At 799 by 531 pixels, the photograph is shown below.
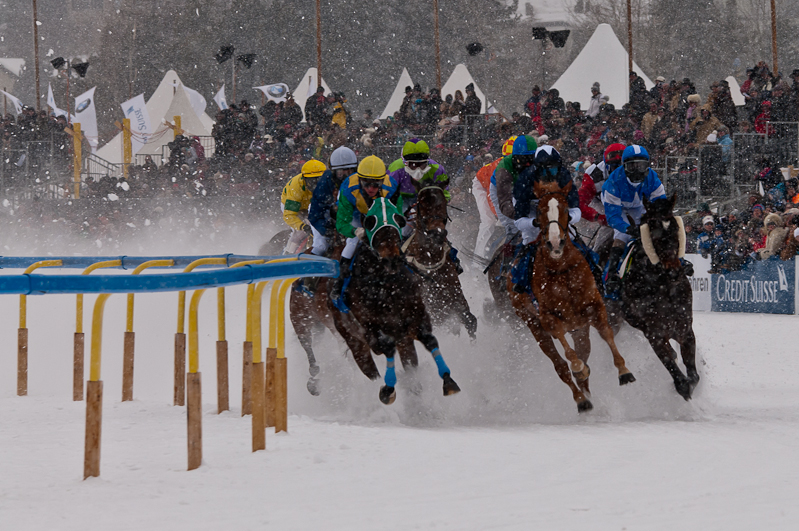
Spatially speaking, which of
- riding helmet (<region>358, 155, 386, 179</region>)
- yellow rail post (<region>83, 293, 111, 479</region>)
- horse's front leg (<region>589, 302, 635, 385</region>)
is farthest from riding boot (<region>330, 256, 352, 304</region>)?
yellow rail post (<region>83, 293, 111, 479</region>)

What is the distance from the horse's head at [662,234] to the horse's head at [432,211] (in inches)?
69.2

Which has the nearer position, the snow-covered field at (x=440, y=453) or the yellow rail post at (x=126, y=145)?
the snow-covered field at (x=440, y=453)

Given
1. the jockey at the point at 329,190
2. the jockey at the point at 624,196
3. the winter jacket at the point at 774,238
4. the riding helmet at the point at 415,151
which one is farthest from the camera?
the winter jacket at the point at 774,238

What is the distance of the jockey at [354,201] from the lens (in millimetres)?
7406

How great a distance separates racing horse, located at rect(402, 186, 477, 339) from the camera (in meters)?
8.01

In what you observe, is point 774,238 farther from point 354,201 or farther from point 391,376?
point 391,376

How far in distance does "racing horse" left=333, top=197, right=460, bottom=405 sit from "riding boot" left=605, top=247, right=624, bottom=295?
1.64m

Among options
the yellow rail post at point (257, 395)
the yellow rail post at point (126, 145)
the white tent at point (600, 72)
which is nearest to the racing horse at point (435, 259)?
the yellow rail post at point (257, 395)

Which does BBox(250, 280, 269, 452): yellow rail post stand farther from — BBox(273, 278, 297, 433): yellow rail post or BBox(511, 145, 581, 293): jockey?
BBox(511, 145, 581, 293): jockey

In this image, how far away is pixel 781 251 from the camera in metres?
14.9

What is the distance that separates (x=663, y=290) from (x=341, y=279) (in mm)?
2634

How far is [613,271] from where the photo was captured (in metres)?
7.81

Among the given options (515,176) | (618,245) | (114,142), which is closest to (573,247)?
(618,245)

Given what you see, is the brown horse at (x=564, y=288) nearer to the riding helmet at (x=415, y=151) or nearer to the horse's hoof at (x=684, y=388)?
the horse's hoof at (x=684, y=388)
